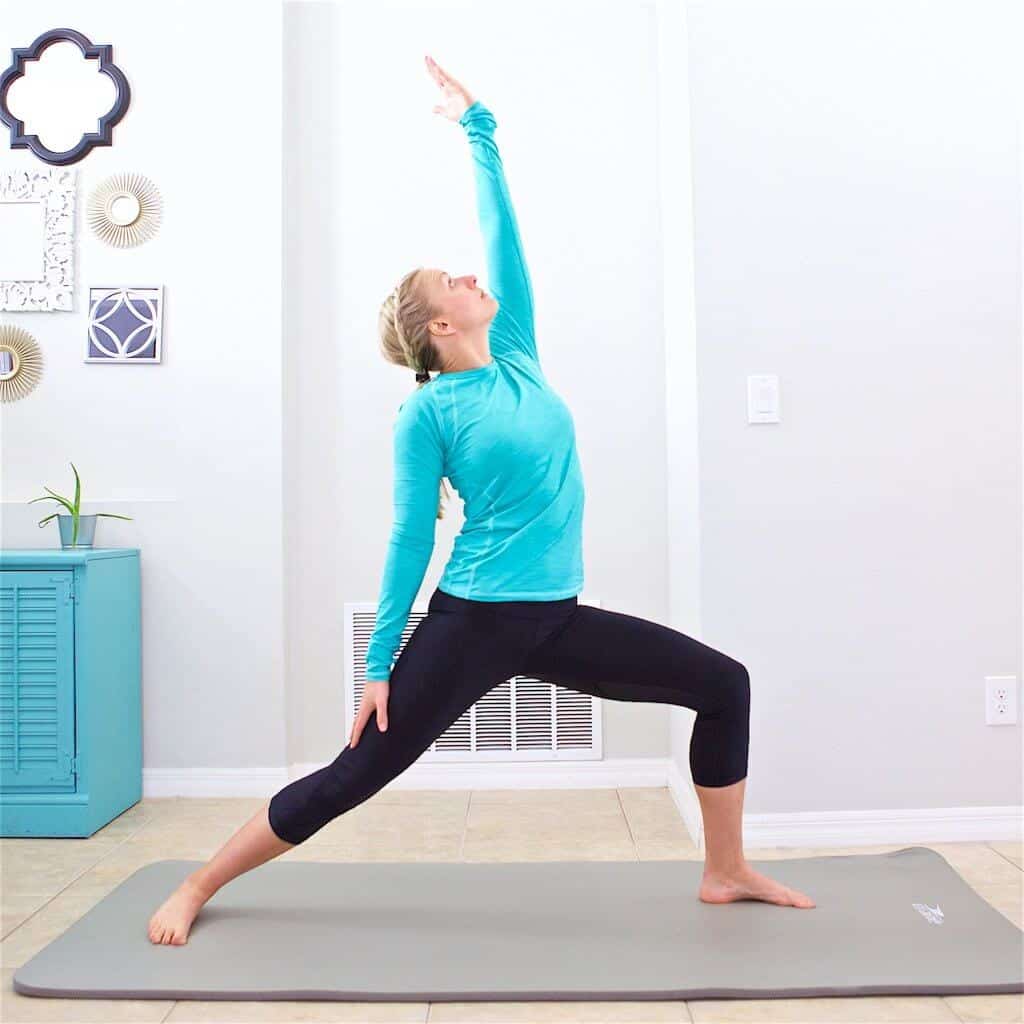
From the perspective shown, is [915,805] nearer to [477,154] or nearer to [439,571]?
[439,571]

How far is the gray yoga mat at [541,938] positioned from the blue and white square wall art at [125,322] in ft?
5.21

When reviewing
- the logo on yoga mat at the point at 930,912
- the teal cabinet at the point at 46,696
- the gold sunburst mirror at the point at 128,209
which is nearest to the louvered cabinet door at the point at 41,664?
the teal cabinet at the point at 46,696

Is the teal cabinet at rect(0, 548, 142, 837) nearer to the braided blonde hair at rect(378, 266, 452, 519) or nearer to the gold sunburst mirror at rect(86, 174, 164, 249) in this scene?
the gold sunburst mirror at rect(86, 174, 164, 249)

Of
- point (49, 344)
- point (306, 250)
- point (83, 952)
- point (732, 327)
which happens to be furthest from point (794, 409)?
point (49, 344)

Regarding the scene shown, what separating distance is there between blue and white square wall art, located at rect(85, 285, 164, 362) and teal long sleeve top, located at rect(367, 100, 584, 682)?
65.2 inches

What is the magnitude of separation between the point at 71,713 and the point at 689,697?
66.8 inches

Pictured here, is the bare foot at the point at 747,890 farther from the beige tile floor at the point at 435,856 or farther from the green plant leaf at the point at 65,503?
the green plant leaf at the point at 65,503

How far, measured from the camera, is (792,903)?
2.07 metres

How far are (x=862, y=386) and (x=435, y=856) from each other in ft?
4.99

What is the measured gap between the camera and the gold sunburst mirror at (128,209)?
3.26m

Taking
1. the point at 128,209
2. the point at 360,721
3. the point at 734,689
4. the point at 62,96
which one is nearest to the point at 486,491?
the point at 360,721

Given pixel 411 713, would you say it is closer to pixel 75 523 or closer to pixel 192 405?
pixel 75 523

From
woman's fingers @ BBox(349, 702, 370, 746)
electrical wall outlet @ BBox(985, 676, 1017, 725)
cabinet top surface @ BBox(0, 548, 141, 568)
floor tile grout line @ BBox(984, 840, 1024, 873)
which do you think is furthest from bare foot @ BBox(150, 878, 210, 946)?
electrical wall outlet @ BBox(985, 676, 1017, 725)

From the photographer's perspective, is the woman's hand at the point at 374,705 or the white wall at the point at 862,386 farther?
the white wall at the point at 862,386
